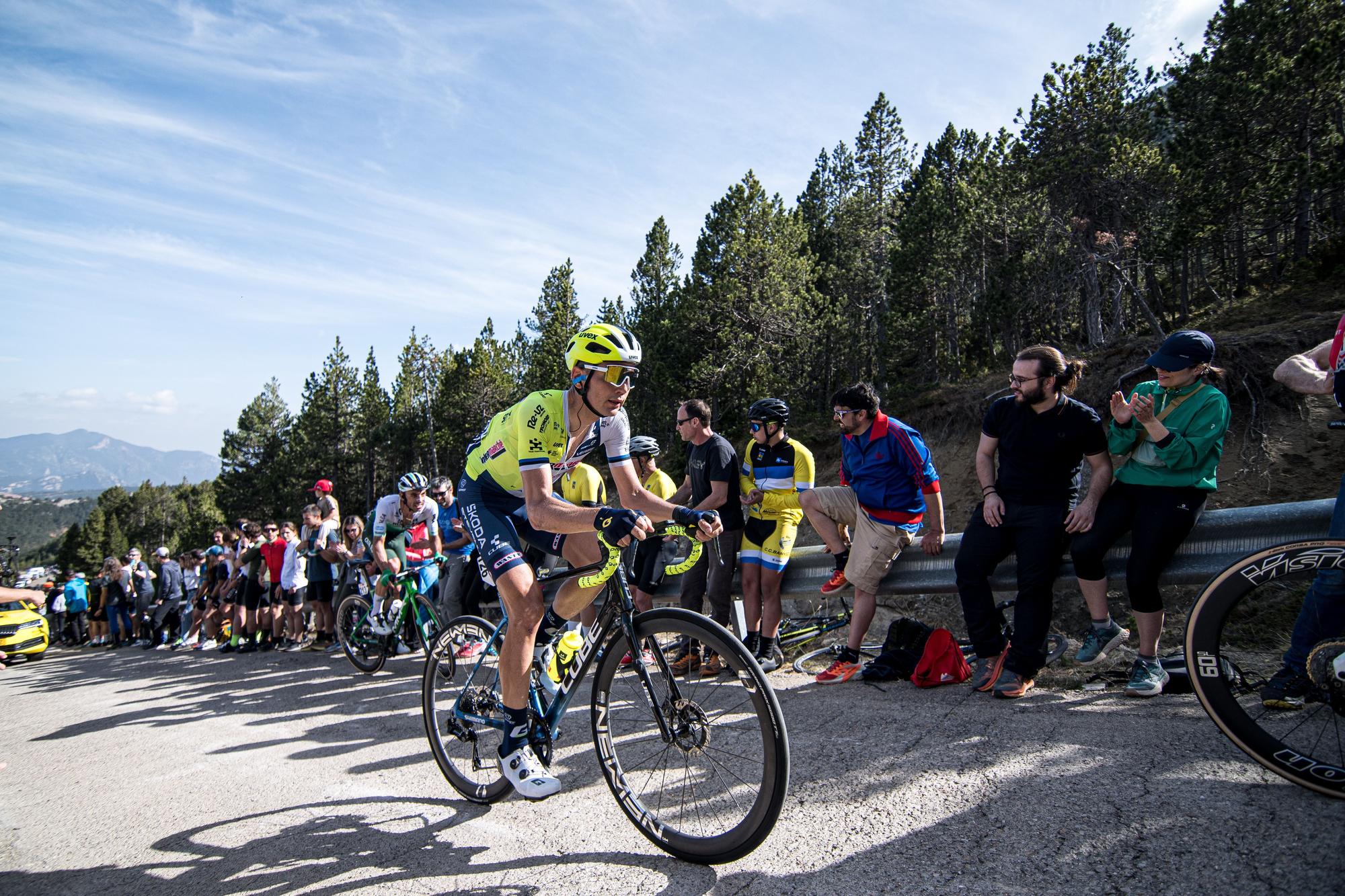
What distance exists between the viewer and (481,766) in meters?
3.73

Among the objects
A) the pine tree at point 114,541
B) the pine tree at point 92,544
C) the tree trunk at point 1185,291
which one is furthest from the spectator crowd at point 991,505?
the pine tree at point 92,544

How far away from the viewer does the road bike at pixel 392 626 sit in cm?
777

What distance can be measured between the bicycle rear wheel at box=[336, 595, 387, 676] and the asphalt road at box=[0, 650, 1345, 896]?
2.41 meters

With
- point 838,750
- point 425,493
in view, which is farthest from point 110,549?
point 838,750

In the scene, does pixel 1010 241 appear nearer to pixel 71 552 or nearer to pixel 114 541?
pixel 114 541

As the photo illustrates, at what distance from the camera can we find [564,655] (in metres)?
3.54

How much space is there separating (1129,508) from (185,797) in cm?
577

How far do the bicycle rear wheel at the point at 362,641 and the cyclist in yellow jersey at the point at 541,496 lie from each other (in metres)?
4.59

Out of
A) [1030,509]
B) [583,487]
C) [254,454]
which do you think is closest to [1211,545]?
[1030,509]

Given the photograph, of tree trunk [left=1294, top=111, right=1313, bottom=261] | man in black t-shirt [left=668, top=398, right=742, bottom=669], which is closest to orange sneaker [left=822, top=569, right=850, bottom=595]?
man in black t-shirt [left=668, top=398, right=742, bottom=669]

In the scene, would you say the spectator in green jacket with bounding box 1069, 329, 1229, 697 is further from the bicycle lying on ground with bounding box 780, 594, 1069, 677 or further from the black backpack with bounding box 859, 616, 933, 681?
the black backpack with bounding box 859, 616, 933, 681

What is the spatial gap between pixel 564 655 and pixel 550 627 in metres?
0.22

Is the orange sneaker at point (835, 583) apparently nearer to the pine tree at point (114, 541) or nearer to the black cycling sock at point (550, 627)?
the black cycling sock at point (550, 627)

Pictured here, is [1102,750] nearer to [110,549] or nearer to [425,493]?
[425,493]
